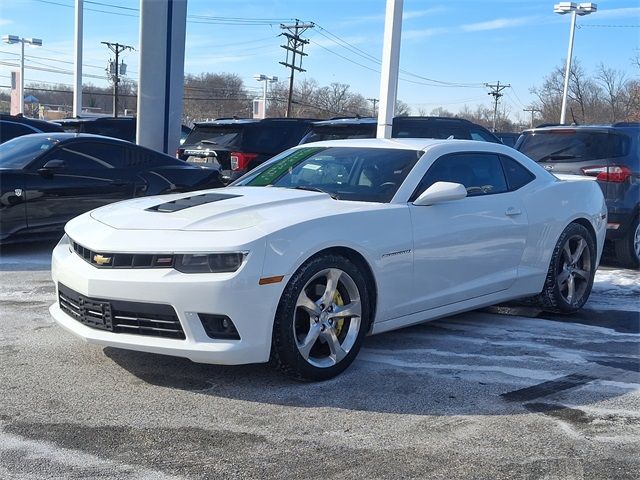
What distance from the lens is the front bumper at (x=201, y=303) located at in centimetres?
392

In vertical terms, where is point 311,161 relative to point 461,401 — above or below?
above

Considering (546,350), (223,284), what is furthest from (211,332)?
(546,350)

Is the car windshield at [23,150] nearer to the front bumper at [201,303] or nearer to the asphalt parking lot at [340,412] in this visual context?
the asphalt parking lot at [340,412]

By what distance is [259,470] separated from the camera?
10.5ft

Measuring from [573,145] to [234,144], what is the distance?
17.4 ft

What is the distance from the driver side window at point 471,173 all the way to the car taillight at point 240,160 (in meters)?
6.13

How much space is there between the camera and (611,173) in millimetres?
8531

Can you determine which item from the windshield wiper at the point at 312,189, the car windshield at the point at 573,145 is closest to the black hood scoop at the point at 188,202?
the windshield wiper at the point at 312,189

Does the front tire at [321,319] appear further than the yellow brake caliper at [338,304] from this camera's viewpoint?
No

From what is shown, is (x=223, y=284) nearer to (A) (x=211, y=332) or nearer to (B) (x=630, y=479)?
(A) (x=211, y=332)

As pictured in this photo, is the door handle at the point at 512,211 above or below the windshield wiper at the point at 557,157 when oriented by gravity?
below

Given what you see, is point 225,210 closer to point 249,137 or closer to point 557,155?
point 557,155

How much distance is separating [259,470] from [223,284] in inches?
42.3

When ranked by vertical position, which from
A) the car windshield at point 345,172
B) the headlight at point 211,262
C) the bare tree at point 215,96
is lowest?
the headlight at point 211,262
